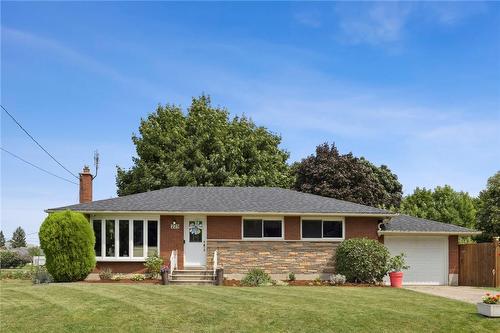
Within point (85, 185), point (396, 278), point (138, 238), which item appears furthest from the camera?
point (85, 185)

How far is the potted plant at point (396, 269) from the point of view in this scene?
968 inches

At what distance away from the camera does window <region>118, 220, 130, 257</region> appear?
25.7m

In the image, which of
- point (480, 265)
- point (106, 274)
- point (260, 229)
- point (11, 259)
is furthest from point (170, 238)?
point (11, 259)

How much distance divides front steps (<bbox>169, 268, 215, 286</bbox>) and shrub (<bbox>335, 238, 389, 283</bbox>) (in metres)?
5.86

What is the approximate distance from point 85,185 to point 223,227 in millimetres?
8639

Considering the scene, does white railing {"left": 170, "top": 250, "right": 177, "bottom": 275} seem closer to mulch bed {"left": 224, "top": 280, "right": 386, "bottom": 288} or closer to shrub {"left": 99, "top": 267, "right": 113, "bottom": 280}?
mulch bed {"left": 224, "top": 280, "right": 386, "bottom": 288}

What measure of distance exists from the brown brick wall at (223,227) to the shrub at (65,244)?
5.57 metres

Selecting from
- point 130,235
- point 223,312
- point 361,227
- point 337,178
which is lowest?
point 223,312

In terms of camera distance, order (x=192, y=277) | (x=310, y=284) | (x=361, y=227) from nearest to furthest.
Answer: (x=310, y=284)
(x=192, y=277)
(x=361, y=227)

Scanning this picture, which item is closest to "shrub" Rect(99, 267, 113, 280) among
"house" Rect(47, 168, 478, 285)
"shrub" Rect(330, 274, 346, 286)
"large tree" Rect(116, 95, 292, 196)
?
"house" Rect(47, 168, 478, 285)

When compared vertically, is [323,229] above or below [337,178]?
below

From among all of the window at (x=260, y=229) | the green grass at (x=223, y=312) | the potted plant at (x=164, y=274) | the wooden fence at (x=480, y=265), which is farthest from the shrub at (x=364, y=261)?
the potted plant at (x=164, y=274)

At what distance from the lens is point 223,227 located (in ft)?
86.1

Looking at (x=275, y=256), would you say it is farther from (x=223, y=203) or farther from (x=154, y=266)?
(x=154, y=266)
